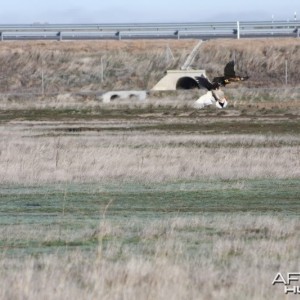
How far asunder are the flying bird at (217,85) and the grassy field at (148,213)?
1431 mm

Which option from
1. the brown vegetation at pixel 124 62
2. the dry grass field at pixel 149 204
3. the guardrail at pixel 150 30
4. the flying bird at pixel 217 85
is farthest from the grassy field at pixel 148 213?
the guardrail at pixel 150 30

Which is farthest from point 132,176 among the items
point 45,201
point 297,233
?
point 297,233

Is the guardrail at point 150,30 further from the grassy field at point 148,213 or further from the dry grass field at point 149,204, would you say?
the grassy field at point 148,213

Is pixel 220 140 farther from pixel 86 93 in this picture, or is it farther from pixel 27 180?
pixel 86 93

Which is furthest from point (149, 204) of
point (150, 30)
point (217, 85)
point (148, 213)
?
point (150, 30)

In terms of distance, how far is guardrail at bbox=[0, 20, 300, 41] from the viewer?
75562 millimetres

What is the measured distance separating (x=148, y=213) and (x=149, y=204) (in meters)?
1.20

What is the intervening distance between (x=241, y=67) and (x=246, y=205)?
5029 centimetres

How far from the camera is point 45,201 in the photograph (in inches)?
642

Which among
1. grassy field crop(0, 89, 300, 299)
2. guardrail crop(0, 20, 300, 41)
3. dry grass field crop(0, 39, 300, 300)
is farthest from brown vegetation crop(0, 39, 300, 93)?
grassy field crop(0, 89, 300, 299)

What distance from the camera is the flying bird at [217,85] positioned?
1119 inches

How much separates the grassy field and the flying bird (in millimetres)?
1431

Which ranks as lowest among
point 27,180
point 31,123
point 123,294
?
point 123,294

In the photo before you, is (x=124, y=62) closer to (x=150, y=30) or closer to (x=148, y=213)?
(x=150, y=30)
